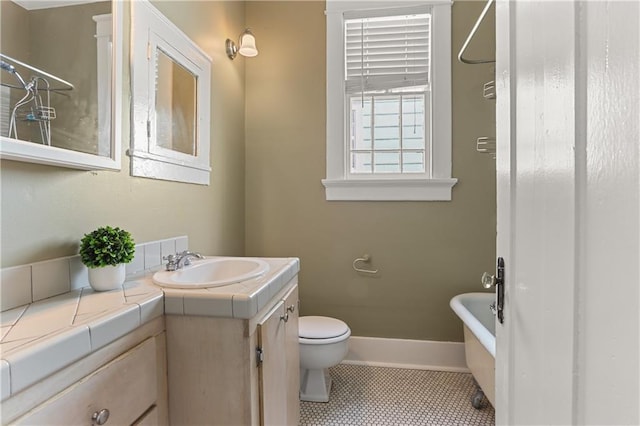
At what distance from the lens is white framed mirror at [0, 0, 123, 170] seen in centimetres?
92

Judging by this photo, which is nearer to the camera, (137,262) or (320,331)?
(137,262)

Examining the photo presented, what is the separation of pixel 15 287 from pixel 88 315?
0.94 feet

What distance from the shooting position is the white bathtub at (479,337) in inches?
66.0

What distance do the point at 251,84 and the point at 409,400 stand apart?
241 cm

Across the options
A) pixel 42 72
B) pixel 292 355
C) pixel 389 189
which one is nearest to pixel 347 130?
pixel 389 189

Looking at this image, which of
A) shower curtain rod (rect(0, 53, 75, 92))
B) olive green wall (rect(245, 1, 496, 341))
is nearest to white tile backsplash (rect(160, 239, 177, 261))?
shower curtain rod (rect(0, 53, 75, 92))

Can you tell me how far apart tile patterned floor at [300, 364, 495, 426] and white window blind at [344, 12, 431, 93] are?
79.7 inches

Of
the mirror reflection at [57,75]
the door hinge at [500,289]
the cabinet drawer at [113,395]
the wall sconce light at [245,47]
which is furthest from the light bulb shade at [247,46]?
the door hinge at [500,289]

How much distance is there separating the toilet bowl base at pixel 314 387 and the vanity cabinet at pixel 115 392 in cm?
116

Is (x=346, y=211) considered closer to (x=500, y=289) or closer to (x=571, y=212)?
(x=500, y=289)

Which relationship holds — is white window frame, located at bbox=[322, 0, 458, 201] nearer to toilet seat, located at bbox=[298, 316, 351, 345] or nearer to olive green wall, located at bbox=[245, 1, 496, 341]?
olive green wall, located at bbox=[245, 1, 496, 341]

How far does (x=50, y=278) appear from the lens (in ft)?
3.41

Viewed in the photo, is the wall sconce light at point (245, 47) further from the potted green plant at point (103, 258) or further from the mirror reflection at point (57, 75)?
the potted green plant at point (103, 258)

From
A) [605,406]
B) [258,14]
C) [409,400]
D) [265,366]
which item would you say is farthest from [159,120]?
[409,400]
